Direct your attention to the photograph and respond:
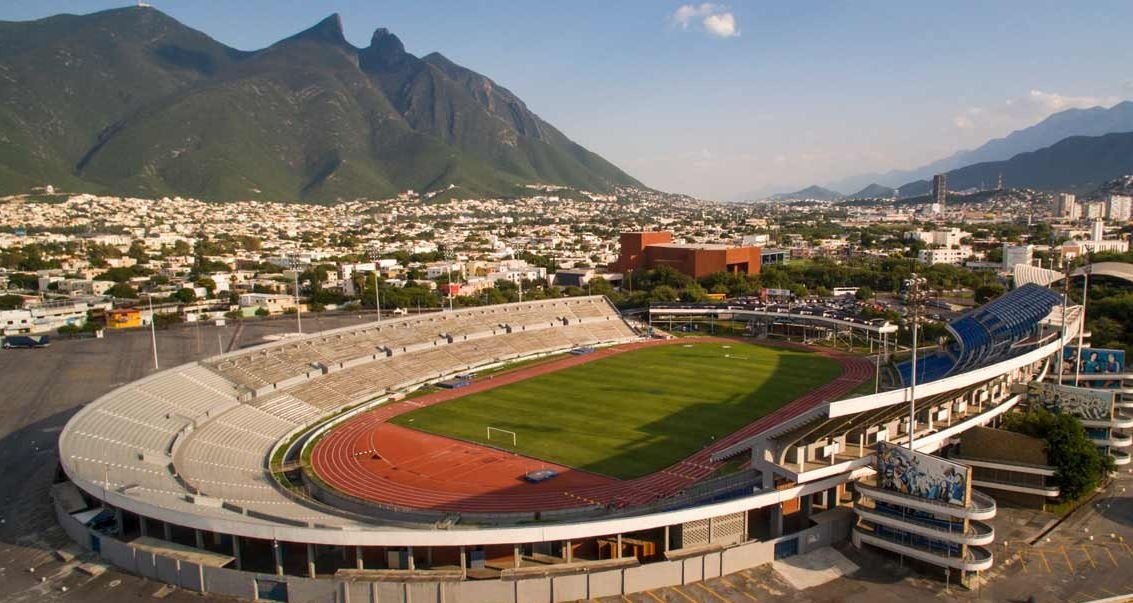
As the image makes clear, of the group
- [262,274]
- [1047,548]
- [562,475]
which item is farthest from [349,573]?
[262,274]

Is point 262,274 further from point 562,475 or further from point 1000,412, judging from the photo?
point 1000,412

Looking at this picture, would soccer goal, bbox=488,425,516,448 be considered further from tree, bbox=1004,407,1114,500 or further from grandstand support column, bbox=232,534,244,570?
tree, bbox=1004,407,1114,500

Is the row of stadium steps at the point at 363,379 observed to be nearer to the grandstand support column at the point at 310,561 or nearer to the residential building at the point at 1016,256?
the grandstand support column at the point at 310,561

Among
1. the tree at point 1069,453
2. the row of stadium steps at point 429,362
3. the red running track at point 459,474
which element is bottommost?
the red running track at point 459,474

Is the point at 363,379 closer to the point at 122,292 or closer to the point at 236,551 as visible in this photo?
the point at 236,551

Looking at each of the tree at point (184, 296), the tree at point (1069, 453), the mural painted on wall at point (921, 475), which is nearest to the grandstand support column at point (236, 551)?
the mural painted on wall at point (921, 475)

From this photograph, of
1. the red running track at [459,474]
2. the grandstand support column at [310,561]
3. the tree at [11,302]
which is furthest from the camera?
the tree at [11,302]

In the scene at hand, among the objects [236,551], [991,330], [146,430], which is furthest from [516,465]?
[991,330]
